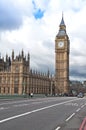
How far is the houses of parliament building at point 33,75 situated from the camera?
12712 cm

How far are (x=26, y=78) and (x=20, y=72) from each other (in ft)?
11.0

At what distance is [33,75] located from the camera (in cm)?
13388

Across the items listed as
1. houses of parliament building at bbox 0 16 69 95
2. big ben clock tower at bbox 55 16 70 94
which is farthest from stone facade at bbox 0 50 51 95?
big ben clock tower at bbox 55 16 70 94

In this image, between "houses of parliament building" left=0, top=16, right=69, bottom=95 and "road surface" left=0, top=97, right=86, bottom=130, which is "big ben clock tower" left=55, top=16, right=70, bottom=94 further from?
"road surface" left=0, top=97, right=86, bottom=130

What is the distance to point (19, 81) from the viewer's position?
127 m

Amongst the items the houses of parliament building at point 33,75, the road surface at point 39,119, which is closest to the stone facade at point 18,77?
the houses of parliament building at point 33,75

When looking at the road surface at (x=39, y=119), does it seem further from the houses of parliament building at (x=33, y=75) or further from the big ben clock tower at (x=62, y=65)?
the big ben clock tower at (x=62, y=65)

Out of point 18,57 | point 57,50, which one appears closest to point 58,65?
point 57,50

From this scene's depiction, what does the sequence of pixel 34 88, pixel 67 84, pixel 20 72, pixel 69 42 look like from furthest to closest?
pixel 69 42
pixel 67 84
pixel 34 88
pixel 20 72

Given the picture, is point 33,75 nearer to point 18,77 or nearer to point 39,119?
point 18,77

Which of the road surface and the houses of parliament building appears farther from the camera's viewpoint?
the houses of parliament building

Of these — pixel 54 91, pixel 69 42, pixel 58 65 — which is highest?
pixel 69 42

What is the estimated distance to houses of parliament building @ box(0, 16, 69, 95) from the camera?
12712 centimetres

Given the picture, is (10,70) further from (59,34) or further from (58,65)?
(59,34)
